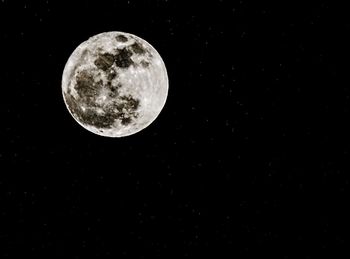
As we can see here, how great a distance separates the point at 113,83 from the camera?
684cm

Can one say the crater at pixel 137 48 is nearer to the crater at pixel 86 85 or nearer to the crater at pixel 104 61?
the crater at pixel 104 61

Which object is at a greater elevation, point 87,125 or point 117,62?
point 117,62

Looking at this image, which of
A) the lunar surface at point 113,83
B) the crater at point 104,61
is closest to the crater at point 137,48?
the lunar surface at point 113,83

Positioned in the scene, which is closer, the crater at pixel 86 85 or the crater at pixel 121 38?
the crater at pixel 86 85

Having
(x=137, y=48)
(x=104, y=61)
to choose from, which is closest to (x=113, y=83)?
(x=104, y=61)

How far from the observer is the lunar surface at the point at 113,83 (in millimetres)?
6875

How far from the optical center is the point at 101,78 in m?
6.86

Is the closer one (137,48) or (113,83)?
(113,83)

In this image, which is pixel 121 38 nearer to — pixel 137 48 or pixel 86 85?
pixel 137 48

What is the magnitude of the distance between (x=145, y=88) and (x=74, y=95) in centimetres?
73

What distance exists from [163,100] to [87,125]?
83cm

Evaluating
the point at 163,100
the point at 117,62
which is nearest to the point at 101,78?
the point at 117,62

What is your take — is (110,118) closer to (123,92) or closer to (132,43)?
(123,92)

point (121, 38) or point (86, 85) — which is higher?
point (121, 38)
